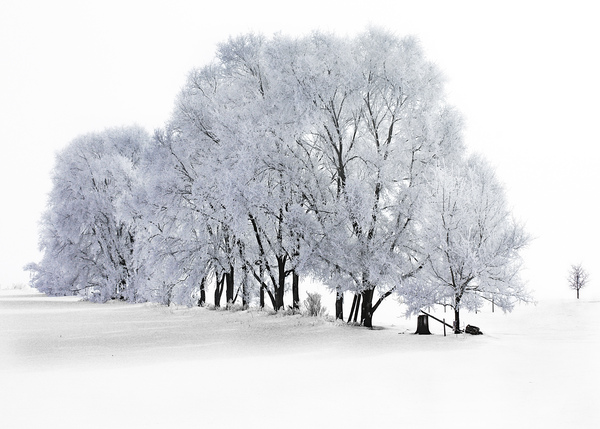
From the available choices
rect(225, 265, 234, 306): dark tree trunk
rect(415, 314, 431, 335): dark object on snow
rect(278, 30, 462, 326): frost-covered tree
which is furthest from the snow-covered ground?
rect(225, 265, 234, 306): dark tree trunk

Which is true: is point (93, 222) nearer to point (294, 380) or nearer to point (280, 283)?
point (280, 283)

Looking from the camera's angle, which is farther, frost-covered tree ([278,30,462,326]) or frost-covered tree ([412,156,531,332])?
frost-covered tree ([278,30,462,326])

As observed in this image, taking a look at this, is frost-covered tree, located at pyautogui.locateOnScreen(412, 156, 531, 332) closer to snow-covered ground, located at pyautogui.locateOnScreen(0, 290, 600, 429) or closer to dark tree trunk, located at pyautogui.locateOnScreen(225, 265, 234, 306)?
snow-covered ground, located at pyautogui.locateOnScreen(0, 290, 600, 429)

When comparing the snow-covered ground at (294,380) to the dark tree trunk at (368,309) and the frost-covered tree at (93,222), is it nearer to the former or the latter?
the dark tree trunk at (368,309)

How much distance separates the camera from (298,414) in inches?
291

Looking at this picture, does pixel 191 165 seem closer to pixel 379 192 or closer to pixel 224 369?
pixel 379 192

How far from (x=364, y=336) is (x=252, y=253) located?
33.9 feet

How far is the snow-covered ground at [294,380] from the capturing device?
23.8 ft

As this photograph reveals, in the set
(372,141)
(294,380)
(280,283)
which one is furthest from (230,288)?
(294,380)

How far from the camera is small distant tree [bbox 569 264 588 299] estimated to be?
50844 millimetres

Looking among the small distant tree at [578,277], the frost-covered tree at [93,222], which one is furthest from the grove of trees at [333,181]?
the small distant tree at [578,277]

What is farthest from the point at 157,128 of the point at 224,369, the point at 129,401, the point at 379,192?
the point at 129,401

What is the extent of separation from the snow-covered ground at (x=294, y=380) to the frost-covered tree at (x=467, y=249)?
47.3 inches

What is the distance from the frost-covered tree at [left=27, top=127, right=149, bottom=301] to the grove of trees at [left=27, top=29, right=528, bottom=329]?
37.0ft
